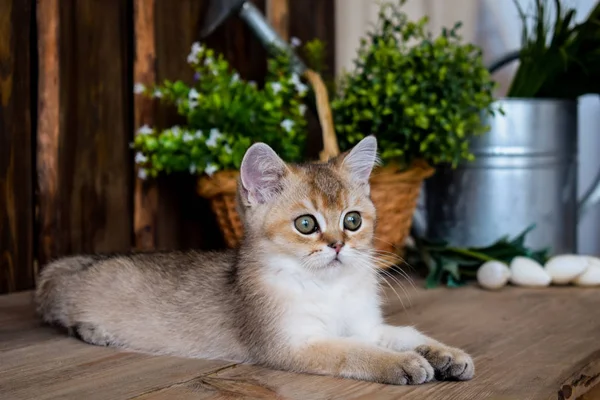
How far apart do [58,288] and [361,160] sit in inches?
29.0

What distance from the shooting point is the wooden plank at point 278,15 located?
2.91 metres

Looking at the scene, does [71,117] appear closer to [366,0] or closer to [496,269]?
[496,269]

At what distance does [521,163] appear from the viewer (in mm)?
2467

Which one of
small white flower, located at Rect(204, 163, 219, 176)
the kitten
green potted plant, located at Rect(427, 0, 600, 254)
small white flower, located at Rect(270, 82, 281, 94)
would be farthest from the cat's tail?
green potted plant, located at Rect(427, 0, 600, 254)

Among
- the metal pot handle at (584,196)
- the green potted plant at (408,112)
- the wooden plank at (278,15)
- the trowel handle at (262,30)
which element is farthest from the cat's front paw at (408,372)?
the wooden plank at (278,15)

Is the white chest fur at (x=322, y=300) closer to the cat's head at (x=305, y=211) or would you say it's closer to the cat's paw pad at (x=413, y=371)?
the cat's head at (x=305, y=211)

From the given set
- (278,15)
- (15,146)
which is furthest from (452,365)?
(278,15)

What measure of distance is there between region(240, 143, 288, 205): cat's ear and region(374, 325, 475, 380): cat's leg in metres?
0.35

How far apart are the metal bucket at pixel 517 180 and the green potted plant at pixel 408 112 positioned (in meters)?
0.13

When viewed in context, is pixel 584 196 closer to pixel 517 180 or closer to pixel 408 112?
pixel 517 180

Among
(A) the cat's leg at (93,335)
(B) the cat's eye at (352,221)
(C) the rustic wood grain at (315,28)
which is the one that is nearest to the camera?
(B) the cat's eye at (352,221)

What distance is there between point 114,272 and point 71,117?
68 cm

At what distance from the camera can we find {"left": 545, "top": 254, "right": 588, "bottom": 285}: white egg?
7.65 ft

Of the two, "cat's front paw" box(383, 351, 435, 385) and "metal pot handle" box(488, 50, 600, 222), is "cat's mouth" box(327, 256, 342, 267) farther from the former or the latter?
"metal pot handle" box(488, 50, 600, 222)
